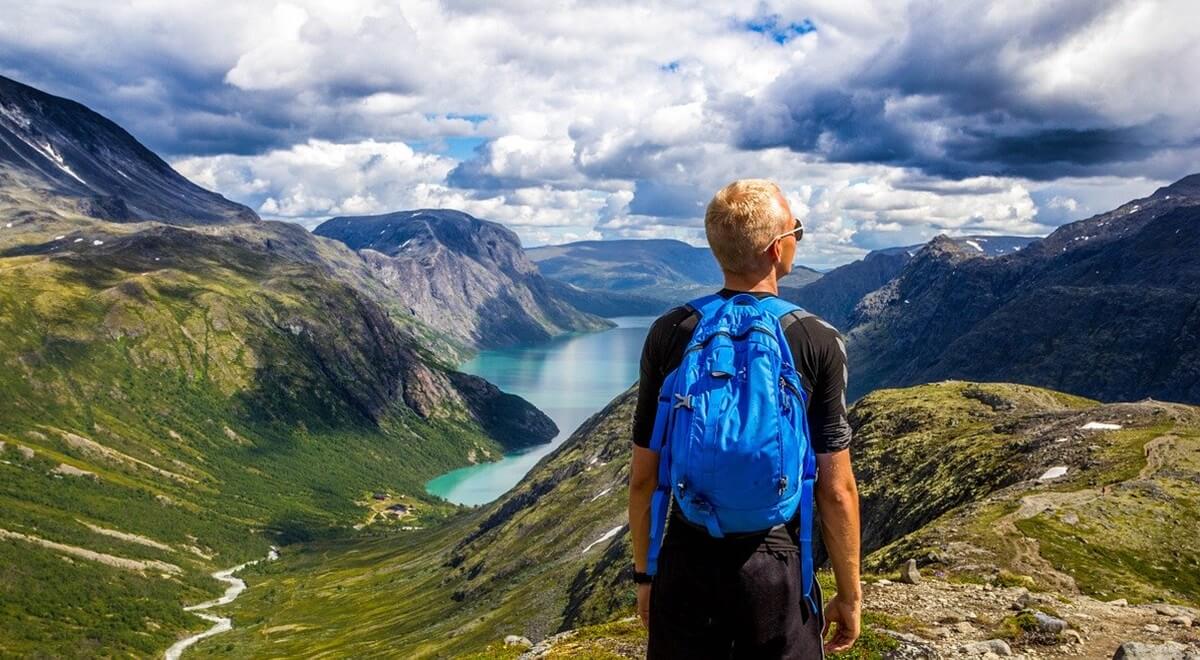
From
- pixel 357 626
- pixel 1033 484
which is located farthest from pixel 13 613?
pixel 1033 484

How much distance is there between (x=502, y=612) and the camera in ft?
390

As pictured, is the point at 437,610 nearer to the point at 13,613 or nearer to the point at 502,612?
the point at 502,612

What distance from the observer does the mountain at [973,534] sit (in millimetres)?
27391

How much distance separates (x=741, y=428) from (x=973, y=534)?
43800mm

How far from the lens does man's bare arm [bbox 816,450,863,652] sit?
879 cm

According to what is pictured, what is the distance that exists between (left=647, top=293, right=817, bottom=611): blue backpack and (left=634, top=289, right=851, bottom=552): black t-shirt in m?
0.20

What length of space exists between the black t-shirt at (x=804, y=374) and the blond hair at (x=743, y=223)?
43 centimetres

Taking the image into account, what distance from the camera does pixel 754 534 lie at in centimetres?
852

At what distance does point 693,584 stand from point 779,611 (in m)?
0.98

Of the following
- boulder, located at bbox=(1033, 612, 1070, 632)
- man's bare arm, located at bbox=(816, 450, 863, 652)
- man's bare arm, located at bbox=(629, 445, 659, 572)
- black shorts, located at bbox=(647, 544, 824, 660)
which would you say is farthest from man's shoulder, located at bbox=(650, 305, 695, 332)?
boulder, located at bbox=(1033, 612, 1070, 632)

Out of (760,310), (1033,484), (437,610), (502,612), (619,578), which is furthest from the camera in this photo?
(437,610)

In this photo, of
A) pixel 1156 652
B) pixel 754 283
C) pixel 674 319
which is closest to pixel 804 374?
pixel 754 283

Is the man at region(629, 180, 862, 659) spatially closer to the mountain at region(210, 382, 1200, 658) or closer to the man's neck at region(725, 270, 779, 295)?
the man's neck at region(725, 270, 779, 295)

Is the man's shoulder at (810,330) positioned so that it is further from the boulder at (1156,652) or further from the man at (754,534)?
the boulder at (1156,652)
